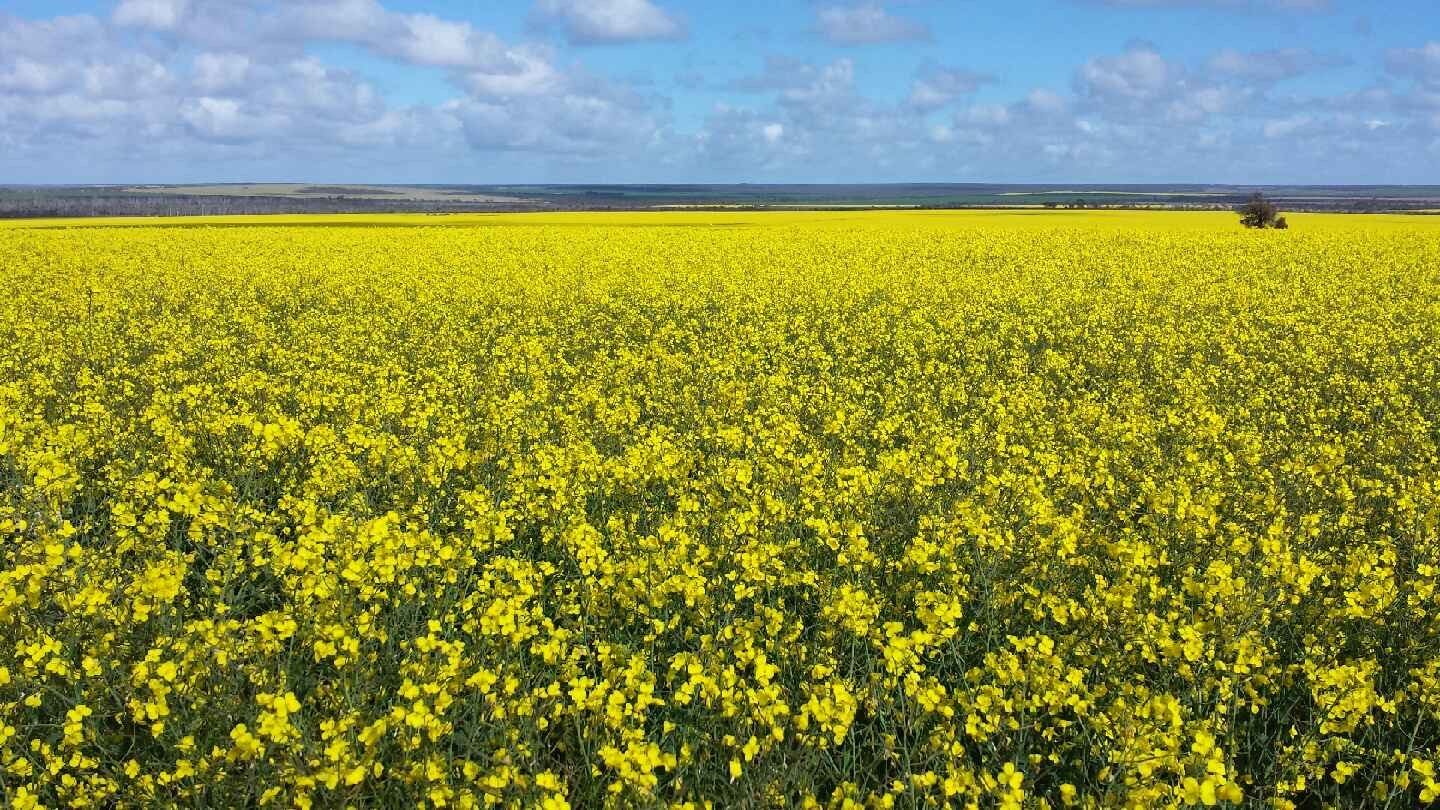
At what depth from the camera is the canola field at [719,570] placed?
147 inches

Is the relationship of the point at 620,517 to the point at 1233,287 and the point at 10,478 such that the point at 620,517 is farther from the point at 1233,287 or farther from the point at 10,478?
the point at 1233,287

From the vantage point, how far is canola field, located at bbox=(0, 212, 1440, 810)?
3.72 meters

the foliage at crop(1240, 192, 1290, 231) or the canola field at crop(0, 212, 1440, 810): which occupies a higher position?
the foliage at crop(1240, 192, 1290, 231)

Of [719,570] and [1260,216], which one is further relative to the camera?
[1260,216]

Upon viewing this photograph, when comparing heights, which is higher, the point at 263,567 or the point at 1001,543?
the point at 1001,543

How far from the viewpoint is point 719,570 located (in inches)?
227

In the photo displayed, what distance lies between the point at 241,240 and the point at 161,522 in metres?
31.9

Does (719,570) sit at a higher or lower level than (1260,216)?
lower

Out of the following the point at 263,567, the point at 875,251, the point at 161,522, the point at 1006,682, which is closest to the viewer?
the point at 1006,682

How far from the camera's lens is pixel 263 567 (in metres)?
6.04

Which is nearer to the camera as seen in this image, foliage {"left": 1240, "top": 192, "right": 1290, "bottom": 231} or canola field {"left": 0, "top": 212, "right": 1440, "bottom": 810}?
canola field {"left": 0, "top": 212, "right": 1440, "bottom": 810}

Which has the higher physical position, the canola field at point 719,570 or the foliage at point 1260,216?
the foliage at point 1260,216

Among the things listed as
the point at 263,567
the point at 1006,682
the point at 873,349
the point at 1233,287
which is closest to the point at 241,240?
the point at 873,349

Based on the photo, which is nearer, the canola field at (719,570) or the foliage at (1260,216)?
the canola field at (719,570)
